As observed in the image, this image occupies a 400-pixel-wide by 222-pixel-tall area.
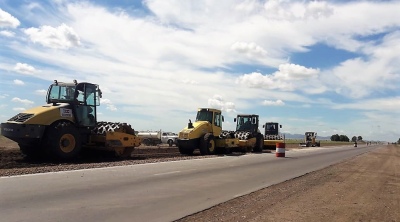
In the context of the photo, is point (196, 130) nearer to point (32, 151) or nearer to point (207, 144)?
point (207, 144)

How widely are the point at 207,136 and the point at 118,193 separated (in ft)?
56.7

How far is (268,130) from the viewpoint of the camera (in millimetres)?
43000

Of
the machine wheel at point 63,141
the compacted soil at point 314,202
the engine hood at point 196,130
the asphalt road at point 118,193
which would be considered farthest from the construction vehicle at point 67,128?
the engine hood at point 196,130

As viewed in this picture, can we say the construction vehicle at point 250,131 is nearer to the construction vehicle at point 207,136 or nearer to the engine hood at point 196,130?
the construction vehicle at point 207,136

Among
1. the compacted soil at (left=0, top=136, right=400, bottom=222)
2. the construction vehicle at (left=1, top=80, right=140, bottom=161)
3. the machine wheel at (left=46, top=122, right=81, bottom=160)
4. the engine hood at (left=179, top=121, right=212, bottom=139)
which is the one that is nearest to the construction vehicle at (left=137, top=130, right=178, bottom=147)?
the engine hood at (left=179, top=121, right=212, bottom=139)

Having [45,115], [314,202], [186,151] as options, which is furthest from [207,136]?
[314,202]

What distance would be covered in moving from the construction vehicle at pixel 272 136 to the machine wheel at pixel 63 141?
25049 millimetres

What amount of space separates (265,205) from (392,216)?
2671 mm

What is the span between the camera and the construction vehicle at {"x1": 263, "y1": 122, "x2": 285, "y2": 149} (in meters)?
39.8

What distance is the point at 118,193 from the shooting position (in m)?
10.0

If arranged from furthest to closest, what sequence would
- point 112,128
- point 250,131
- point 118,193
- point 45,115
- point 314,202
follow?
point 250,131 < point 112,128 < point 45,115 < point 118,193 < point 314,202

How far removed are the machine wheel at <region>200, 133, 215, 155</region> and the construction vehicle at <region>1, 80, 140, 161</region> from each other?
22.1ft

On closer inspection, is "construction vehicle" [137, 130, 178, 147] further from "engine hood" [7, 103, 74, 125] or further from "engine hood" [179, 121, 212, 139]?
"engine hood" [7, 103, 74, 125]

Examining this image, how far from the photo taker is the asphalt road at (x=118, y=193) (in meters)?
7.72
